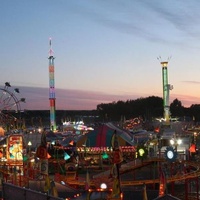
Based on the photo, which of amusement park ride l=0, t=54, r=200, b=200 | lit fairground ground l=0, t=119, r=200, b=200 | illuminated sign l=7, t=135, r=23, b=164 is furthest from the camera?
illuminated sign l=7, t=135, r=23, b=164

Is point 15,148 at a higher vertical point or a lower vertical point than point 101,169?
higher

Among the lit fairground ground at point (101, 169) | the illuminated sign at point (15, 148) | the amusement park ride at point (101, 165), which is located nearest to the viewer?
the lit fairground ground at point (101, 169)

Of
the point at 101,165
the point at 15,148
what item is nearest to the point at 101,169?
the point at 101,165

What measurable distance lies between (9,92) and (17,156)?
55.0 feet

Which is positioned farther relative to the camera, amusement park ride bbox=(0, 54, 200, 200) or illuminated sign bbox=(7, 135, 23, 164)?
illuminated sign bbox=(7, 135, 23, 164)

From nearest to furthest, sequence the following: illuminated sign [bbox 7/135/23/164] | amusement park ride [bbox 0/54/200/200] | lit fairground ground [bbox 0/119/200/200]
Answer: lit fairground ground [bbox 0/119/200/200] → amusement park ride [bbox 0/54/200/200] → illuminated sign [bbox 7/135/23/164]

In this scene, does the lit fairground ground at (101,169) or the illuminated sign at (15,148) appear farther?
the illuminated sign at (15,148)

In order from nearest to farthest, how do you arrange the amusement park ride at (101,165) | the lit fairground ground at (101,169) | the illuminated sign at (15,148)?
→ 1. the lit fairground ground at (101,169)
2. the amusement park ride at (101,165)
3. the illuminated sign at (15,148)

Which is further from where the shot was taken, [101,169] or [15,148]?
[101,169]

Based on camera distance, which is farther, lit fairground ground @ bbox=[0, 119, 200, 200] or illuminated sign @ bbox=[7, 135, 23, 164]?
illuminated sign @ bbox=[7, 135, 23, 164]

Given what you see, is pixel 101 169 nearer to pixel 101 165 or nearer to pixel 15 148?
pixel 101 165

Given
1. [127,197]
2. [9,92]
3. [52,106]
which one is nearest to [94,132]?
[127,197]

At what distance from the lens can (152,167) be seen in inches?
703

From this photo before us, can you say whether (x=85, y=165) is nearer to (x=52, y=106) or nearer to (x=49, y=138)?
(x=49, y=138)
